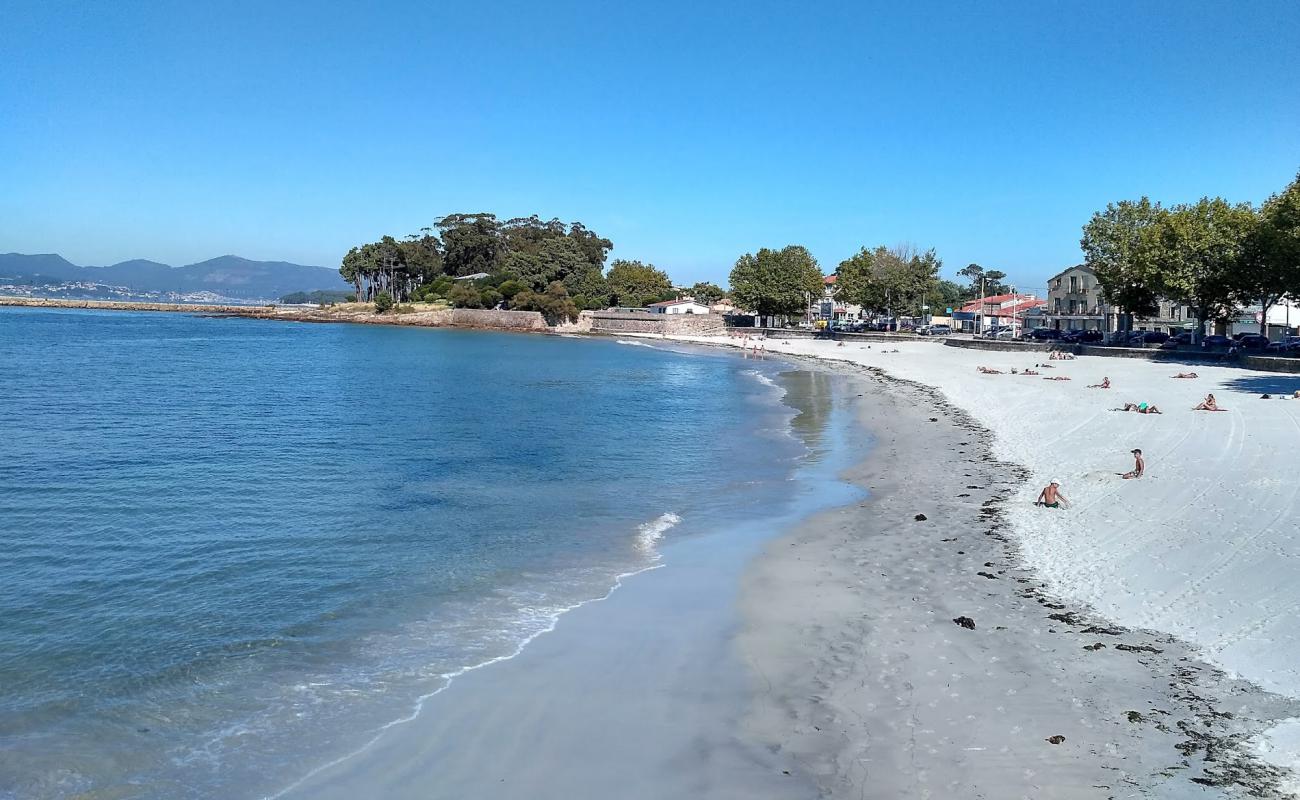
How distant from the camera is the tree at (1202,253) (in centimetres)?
4862

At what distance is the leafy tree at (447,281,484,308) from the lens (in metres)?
125

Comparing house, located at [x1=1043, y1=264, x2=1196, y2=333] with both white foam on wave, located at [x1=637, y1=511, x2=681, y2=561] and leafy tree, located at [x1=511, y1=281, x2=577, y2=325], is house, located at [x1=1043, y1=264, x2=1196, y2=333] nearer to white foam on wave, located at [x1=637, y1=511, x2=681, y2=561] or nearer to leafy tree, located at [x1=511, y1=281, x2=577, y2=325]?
leafy tree, located at [x1=511, y1=281, x2=577, y2=325]

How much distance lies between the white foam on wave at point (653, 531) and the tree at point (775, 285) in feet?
304

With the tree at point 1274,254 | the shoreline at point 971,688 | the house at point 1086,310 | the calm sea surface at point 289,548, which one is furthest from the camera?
the house at point 1086,310

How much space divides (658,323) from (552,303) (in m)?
14.9

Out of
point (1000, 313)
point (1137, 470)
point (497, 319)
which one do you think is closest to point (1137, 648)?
point (1137, 470)

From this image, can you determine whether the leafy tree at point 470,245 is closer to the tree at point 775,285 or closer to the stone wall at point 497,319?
the stone wall at point 497,319

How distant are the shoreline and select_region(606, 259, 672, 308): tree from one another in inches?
4836

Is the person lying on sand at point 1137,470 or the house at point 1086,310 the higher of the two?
the house at point 1086,310

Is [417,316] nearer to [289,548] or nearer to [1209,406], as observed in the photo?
[1209,406]

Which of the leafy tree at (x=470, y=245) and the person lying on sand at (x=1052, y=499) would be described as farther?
the leafy tree at (x=470, y=245)

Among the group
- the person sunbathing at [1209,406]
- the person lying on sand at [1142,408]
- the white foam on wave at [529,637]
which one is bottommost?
the white foam on wave at [529,637]

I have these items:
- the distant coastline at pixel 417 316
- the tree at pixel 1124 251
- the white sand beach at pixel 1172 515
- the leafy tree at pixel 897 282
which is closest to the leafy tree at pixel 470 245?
the distant coastline at pixel 417 316

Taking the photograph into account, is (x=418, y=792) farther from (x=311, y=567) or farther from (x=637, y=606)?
(x=311, y=567)
